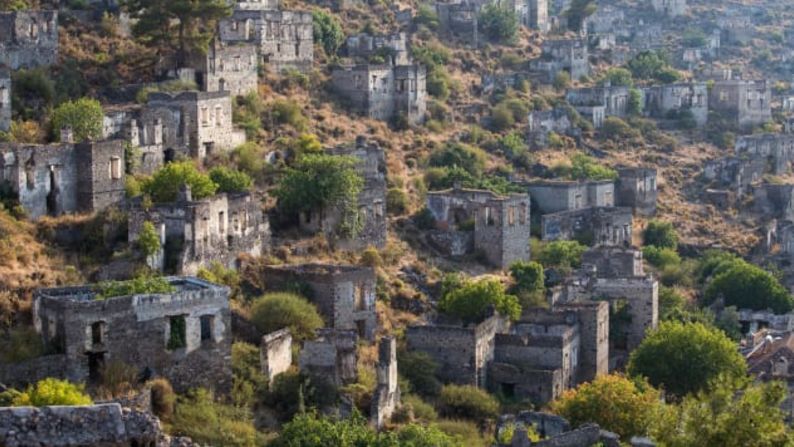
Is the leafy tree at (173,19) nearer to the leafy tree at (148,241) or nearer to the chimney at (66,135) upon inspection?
the chimney at (66,135)

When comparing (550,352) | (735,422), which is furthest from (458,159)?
(735,422)

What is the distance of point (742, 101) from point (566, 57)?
708 centimetres

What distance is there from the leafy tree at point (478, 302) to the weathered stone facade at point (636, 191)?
14541 mm

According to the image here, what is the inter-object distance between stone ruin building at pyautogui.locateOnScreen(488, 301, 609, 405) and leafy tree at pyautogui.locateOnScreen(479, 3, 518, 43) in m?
28.4

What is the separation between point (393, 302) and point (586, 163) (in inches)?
643

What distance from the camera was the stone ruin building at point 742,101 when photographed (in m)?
62.0

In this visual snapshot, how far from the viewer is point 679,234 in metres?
49.4

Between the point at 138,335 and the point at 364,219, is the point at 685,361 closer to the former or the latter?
the point at 364,219

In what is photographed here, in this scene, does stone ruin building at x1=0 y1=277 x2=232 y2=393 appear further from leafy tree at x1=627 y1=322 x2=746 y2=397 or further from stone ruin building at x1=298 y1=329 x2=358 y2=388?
leafy tree at x1=627 y1=322 x2=746 y2=397

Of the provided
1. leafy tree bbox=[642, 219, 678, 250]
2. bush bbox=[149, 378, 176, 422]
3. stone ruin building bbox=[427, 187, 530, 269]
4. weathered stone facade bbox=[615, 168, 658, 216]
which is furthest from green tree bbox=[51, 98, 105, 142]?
weathered stone facade bbox=[615, 168, 658, 216]

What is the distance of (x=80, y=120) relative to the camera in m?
36.4

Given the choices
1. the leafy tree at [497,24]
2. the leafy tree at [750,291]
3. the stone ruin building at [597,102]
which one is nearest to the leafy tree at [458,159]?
the leafy tree at [750,291]

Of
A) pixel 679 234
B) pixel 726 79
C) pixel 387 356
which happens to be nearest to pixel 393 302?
pixel 387 356

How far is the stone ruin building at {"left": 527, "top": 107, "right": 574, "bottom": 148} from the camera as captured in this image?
5369cm
